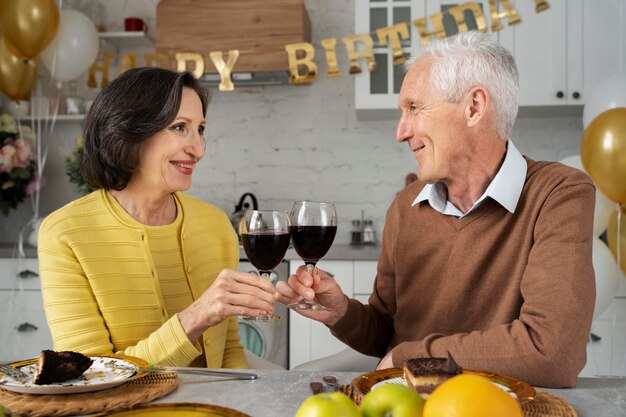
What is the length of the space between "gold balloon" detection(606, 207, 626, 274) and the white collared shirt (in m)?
1.52

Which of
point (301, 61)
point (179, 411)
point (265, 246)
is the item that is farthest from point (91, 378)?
point (301, 61)

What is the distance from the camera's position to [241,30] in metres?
3.53

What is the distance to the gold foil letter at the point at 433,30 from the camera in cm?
339

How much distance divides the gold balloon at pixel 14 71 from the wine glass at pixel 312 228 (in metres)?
2.58

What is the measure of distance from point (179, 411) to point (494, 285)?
34.2 inches

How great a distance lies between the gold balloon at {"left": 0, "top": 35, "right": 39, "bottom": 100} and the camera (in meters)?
3.36

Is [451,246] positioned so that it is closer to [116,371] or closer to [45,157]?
[116,371]

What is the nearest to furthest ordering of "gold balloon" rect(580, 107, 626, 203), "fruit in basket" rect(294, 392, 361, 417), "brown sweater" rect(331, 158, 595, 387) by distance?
"fruit in basket" rect(294, 392, 361, 417) → "brown sweater" rect(331, 158, 595, 387) → "gold balloon" rect(580, 107, 626, 203)

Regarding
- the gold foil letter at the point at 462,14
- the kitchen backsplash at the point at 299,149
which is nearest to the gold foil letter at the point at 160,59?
the kitchen backsplash at the point at 299,149

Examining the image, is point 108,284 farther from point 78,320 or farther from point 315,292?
point 315,292

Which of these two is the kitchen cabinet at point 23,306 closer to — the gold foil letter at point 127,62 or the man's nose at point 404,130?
the gold foil letter at point 127,62

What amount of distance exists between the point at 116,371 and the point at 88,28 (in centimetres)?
285

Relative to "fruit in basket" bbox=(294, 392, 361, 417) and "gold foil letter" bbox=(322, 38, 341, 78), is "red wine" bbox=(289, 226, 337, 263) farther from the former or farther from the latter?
"gold foil letter" bbox=(322, 38, 341, 78)

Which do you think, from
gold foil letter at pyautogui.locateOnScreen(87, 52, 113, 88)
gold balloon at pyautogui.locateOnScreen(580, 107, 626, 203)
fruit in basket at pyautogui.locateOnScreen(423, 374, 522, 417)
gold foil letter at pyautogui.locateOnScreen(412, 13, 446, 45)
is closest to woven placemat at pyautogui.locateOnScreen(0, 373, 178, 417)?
fruit in basket at pyautogui.locateOnScreen(423, 374, 522, 417)
